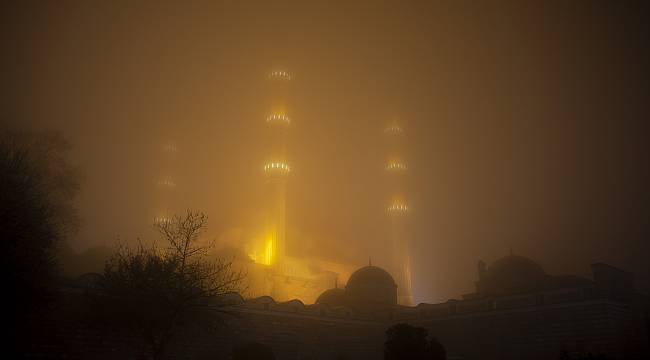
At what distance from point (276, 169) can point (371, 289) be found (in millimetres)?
30246

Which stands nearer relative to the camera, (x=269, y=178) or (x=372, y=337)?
(x=372, y=337)

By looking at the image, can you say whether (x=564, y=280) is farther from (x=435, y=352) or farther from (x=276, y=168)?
(x=276, y=168)

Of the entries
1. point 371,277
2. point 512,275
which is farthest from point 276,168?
point 512,275

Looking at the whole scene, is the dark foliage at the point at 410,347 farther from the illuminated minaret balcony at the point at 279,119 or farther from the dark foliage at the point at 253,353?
the illuminated minaret balcony at the point at 279,119

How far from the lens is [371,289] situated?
49031 mm

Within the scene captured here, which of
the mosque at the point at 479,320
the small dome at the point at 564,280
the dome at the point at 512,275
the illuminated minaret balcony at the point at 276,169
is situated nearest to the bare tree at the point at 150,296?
the mosque at the point at 479,320

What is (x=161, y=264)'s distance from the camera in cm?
2169

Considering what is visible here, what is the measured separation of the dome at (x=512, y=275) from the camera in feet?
135

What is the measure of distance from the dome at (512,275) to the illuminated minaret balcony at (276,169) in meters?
37.4

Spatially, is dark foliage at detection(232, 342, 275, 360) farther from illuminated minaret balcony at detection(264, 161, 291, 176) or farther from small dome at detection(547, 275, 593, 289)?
illuminated minaret balcony at detection(264, 161, 291, 176)

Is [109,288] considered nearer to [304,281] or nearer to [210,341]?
[210,341]

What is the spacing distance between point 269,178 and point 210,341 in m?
44.8

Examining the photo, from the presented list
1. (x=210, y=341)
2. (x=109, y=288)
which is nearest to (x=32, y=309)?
(x=109, y=288)

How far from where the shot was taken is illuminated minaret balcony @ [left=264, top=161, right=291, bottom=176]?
73062 millimetres
